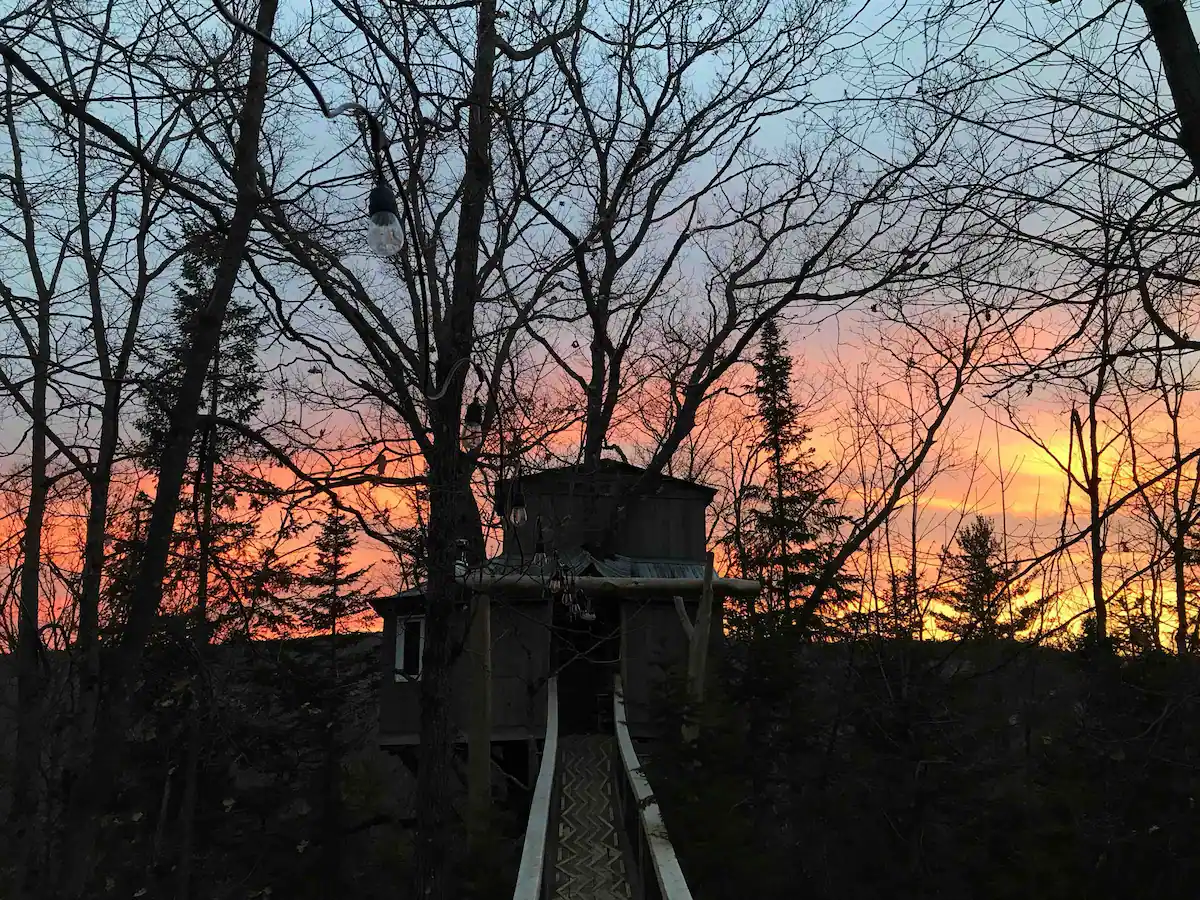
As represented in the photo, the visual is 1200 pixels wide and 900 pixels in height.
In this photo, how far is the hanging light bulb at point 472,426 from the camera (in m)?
7.26

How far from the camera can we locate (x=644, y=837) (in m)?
6.84

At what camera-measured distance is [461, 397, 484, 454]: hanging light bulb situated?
726cm

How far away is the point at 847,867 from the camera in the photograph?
11094 millimetres

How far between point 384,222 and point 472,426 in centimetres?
404

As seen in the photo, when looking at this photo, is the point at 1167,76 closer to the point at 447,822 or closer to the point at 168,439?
the point at 168,439

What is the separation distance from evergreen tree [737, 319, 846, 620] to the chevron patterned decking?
1293cm

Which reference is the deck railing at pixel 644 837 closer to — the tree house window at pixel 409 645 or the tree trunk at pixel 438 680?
the tree trunk at pixel 438 680

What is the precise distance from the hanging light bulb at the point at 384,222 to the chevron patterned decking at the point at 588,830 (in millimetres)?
6857

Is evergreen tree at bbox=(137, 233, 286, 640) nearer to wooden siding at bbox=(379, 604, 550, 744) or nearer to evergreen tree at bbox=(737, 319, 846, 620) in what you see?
wooden siding at bbox=(379, 604, 550, 744)

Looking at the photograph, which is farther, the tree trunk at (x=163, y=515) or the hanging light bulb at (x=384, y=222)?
the tree trunk at (x=163, y=515)

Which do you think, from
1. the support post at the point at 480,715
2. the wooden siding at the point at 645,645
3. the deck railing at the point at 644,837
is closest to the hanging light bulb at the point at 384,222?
the deck railing at the point at 644,837

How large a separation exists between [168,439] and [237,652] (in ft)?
54.5

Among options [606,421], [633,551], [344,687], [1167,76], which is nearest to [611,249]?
[606,421]

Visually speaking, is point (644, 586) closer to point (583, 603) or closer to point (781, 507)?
point (583, 603)
